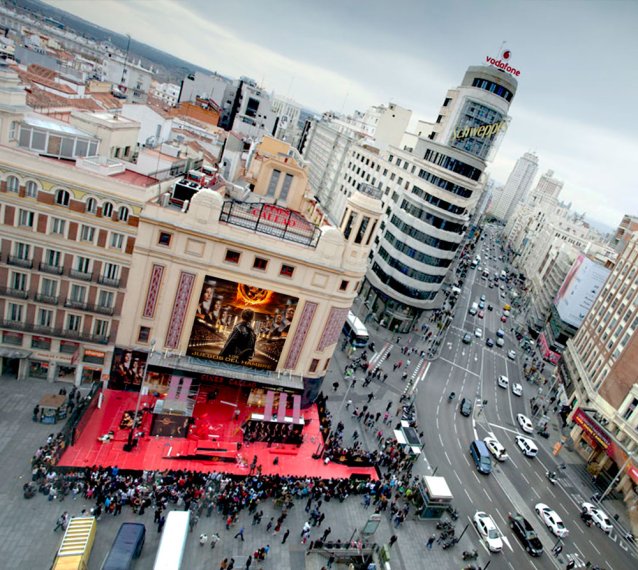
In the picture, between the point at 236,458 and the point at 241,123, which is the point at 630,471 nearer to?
the point at 236,458

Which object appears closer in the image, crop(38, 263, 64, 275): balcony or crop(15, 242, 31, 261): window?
crop(15, 242, 31, 261): window

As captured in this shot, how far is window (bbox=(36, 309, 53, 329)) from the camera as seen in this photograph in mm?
Answer: 36031

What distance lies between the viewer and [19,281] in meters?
34.7

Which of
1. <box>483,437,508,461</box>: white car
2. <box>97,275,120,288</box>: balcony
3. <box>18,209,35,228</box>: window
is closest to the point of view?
<box>18,209,35,228</box>: window

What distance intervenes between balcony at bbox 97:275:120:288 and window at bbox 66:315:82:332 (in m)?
3.75

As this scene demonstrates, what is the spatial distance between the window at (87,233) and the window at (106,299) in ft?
15.4

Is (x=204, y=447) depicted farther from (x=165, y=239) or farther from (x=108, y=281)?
(x=165, y=239)

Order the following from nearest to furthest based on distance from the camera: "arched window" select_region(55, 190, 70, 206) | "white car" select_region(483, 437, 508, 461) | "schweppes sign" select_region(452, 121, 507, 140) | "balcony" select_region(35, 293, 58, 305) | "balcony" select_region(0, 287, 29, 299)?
"arched window" select_region(55, 190, 70, 206) < "balcony" select_region(0, 287, 29, 299) < "balcony" select_region(35, 293, 58, 305) < "white car" select_region(483, 437, 508, 461) < "schweppes sign" select_region(452, 121, 507, 140)

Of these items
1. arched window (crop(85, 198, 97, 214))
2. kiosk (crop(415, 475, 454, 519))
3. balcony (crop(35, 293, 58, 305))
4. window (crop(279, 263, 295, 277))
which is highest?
arched window (crop(85, 198, 97, 214))

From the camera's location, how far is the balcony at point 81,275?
115ft

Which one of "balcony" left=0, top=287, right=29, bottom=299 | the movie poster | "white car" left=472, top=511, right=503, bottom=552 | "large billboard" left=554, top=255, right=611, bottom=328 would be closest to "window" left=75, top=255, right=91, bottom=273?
"balcony" left=0, top=287, right=29, bottom=299

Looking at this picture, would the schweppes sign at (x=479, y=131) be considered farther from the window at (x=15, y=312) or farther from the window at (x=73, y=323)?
the window at (x=15, y=312)

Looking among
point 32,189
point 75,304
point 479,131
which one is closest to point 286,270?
point 75,304

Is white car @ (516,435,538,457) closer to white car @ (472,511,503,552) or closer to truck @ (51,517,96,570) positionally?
white car @ (472,511,503,552)
